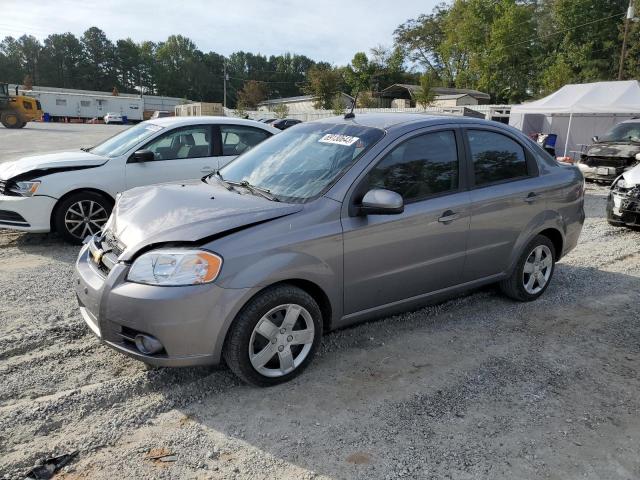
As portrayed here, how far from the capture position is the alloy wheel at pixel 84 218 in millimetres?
6211

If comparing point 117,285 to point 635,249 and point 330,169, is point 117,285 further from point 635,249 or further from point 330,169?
point 635,249

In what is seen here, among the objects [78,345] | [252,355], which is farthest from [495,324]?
[78,345]

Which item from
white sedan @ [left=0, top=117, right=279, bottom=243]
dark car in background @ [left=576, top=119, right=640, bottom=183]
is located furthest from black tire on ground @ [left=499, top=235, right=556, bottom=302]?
dark car in background @ [left=576, top=119, right=640, bottom=183]

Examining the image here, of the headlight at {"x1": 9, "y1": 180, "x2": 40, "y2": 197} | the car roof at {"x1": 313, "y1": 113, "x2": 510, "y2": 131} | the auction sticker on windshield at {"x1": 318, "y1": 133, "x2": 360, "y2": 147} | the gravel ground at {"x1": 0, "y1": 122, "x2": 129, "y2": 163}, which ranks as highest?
the car roof at {"x1": 313, "y1": 113, "x2": 510, "y2": 131}

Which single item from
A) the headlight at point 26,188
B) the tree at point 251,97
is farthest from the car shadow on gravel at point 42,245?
the tree at point 251,97

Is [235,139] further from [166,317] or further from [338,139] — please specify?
[166,317]

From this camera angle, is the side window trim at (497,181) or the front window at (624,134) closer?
the side window trim at (497,181)

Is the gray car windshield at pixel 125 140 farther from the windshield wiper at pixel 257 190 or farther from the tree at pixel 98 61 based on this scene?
the tree at pixel 98 61

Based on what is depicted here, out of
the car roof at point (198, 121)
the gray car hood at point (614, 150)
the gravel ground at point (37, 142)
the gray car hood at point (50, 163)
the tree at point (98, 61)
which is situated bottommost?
the gravel ground at point (37, 142)

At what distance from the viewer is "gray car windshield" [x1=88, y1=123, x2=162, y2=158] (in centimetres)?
664

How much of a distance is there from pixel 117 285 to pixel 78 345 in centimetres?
116

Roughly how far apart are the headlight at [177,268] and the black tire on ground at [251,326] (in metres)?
0.32

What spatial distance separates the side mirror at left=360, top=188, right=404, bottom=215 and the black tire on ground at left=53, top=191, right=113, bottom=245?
13.9 ft

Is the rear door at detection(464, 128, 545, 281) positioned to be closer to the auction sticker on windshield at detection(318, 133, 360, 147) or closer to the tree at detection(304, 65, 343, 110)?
the auction sticker on windshield at detection(318, 133, 360, 147)
